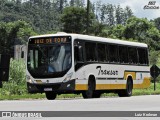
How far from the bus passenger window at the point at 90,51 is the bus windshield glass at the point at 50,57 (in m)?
1.52

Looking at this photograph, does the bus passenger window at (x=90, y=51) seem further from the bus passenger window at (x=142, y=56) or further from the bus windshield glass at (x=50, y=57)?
the bus passenger window at (x=142, y=56)

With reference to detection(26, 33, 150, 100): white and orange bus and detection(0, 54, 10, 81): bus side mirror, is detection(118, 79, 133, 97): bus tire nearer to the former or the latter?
detection(26, 33, 150, 100): white and orange bus

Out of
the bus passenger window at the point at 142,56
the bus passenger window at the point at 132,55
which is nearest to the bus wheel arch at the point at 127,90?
the bus passenger window at the point at 132,55

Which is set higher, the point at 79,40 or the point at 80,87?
the point at 79,40

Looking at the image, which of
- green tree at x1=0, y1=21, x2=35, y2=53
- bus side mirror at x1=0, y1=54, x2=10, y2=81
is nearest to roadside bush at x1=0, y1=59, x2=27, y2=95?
bus side mirror at x1=0, y1=54, x2=10, y2=81

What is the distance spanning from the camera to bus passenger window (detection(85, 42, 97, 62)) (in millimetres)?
28734

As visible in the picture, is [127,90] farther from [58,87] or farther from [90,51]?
[58,87]

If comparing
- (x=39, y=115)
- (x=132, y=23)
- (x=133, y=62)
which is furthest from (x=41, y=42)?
(x=132, y=23)

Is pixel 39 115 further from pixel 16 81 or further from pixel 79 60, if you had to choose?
pixel 16 81

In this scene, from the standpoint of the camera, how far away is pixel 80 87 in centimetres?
2789

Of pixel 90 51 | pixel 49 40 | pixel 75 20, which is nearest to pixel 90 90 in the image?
pixel 90 51

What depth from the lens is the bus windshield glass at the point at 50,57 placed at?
27.3m

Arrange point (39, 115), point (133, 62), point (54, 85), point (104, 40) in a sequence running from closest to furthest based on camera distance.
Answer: point (39, 115) < point (54, 85) < point (104, 40) < point (133, 62)

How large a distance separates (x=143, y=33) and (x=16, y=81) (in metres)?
103
